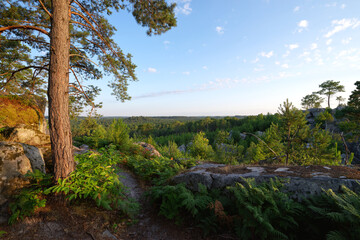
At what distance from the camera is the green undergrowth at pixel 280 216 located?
7.98ft

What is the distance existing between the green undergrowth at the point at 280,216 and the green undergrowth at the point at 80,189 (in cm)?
168

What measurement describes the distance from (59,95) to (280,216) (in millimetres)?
5509

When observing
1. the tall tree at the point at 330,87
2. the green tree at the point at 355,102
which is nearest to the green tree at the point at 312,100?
the tall tree at the point at 330,87

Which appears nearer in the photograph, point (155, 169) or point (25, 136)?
point (25, 136)

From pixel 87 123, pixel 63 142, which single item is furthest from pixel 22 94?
pixel 63 142

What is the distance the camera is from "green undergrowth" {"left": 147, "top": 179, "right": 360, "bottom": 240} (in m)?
2.43

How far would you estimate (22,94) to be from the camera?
5.26m

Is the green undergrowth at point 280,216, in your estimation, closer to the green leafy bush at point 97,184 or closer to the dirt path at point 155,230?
the dirt path at point 155,230

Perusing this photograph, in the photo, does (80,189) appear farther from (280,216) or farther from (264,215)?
(280,216)

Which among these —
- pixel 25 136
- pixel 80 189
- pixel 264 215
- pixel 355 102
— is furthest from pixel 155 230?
pixel 355 102

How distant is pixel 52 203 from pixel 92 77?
434cm

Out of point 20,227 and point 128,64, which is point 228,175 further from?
point 128,64

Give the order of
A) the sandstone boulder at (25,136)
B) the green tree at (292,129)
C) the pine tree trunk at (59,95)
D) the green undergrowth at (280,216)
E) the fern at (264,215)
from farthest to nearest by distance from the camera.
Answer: the green tree at (292,129)
the sandstone boulder at (25,136)
the pine tree trunk at (59,95)
the fern at (264,215)
the green undergrowth at (280,216)

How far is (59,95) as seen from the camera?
3.69 meters
